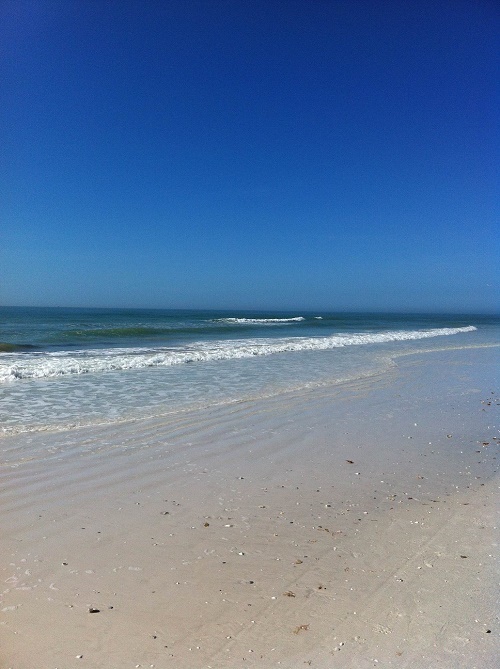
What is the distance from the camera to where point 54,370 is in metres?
13.7

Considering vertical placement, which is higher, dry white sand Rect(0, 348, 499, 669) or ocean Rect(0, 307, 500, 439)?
ocean Rect(0, 307, 500, 439)

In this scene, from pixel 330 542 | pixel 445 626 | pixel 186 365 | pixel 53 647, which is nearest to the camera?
pixel 53 647

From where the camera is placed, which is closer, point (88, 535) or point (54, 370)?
point (88, 535)

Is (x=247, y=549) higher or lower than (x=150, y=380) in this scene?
lower

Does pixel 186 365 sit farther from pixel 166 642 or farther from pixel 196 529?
pixel 166 642

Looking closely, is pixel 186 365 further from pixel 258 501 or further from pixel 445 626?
pixel 445 626

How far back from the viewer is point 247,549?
4.08m

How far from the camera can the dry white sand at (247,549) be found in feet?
9.59

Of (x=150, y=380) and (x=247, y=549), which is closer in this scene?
(x=247, y=549)

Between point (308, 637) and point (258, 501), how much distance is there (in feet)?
7.09

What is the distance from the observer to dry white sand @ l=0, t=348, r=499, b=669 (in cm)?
292

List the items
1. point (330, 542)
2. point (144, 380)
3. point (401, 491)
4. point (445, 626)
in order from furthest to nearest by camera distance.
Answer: point (144, 380) → point (401, 491) → point (330, 542) → point (445, 626)

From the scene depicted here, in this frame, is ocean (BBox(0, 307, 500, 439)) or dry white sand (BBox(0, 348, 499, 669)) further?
ocean (BBox(0, 307, 500, 439))

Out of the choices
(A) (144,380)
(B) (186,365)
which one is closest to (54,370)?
(A) (144,380)
